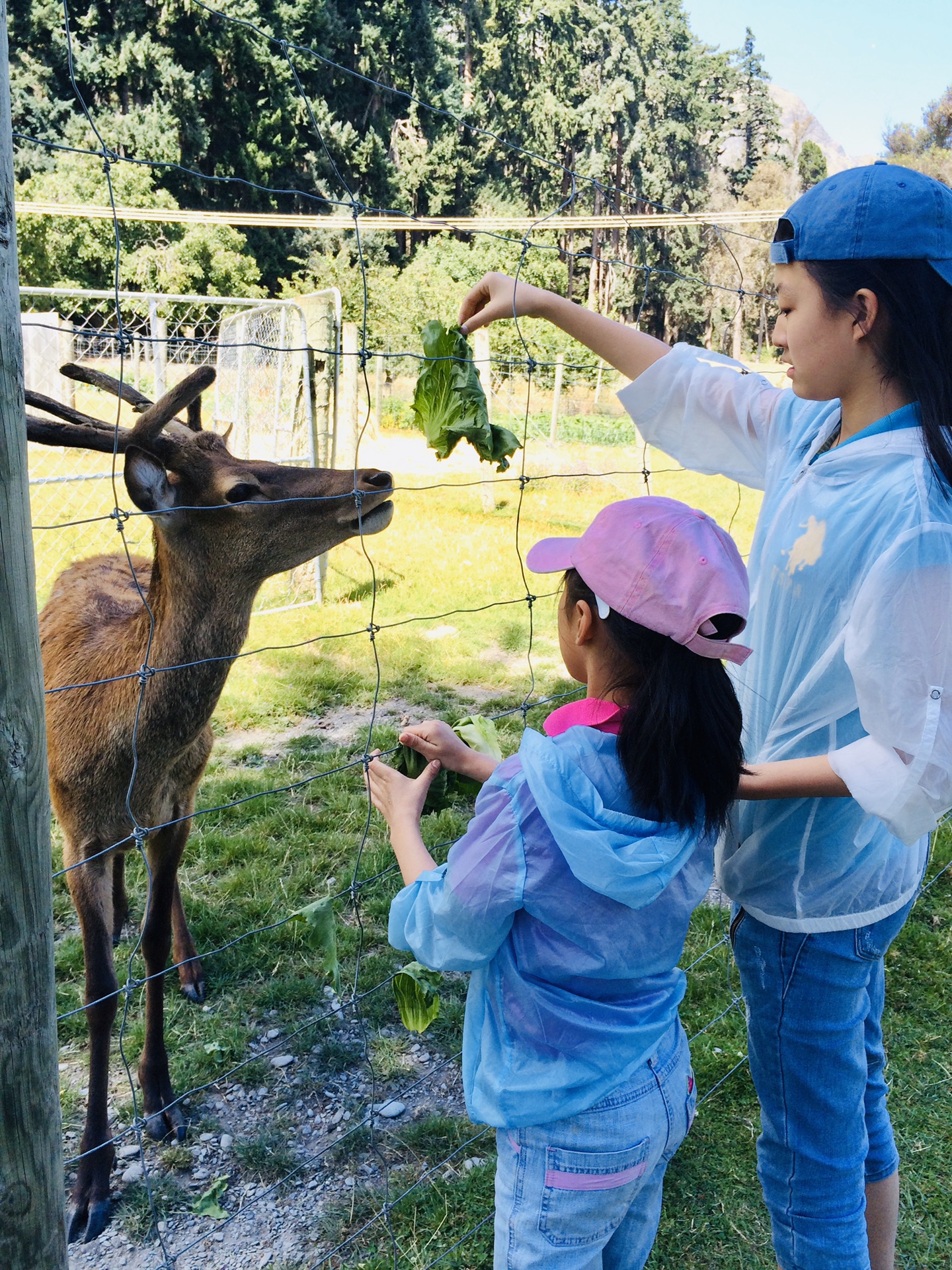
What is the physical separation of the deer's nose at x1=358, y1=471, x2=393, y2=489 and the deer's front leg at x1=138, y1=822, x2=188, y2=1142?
124 centimetres

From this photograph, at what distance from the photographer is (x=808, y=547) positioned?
171 cm

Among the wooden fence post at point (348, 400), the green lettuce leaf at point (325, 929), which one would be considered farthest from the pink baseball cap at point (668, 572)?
the wooden fence post at point (348, 400)

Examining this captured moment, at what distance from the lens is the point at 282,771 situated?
189 inches

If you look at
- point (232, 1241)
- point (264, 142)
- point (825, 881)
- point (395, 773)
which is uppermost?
point (264, 142)

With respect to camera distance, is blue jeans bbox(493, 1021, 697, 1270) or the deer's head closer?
blue jeans bbox(493, 1021, 697, 1270)

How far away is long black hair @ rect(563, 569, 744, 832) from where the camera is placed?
1.40m

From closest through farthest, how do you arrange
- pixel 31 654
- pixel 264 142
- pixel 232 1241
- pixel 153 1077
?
pixel 31 654, pixel 232 1241, pixel 153 1077, pixel 264 142

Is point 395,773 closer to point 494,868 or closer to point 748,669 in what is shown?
point 494,868

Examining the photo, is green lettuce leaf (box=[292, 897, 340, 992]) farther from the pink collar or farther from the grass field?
the pink collar

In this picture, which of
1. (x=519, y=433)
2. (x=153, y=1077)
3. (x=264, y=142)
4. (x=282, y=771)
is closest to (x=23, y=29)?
(x=264, y=142)

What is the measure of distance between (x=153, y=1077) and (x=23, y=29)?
31.9 metres

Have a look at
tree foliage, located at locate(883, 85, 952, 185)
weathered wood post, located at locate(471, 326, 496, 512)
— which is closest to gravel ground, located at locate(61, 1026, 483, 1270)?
weathered wood post, located at locate(471, 326, 496, 512)

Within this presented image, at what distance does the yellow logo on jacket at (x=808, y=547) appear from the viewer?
66.3 inches

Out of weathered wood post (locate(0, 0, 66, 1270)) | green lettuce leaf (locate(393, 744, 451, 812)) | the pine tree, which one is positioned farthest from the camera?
the pine tree
